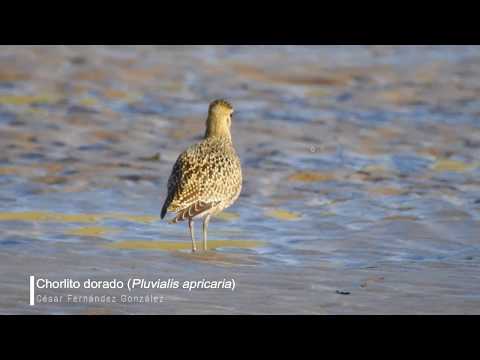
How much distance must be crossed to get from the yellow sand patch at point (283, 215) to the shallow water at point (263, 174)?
3cm

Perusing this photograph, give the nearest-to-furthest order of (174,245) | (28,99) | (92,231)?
(174,245) → (92,231) → (28,99)

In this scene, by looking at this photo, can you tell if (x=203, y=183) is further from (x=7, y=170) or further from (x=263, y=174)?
(x=7, y=170)

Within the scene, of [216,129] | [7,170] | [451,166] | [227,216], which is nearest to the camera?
[216,129]

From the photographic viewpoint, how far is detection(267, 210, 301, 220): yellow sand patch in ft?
38.7

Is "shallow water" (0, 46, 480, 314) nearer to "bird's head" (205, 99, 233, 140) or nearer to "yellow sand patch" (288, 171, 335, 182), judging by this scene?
"yellow sand patch" (288, 171, 335, 182)

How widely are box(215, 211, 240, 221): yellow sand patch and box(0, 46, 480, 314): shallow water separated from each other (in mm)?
→ 22

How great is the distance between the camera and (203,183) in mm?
10453

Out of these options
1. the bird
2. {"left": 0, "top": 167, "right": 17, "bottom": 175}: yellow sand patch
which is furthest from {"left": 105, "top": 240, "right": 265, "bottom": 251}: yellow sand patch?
{"left": 0, "top": 167, "right": 17, "bottom": 175}: yellow sand patch

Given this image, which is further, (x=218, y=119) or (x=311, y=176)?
(x=311, y=176)

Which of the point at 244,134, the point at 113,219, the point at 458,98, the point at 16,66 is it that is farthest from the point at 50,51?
the point at 113,219

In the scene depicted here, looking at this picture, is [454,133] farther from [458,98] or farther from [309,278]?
[309,278]

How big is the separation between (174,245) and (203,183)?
2.15 feet

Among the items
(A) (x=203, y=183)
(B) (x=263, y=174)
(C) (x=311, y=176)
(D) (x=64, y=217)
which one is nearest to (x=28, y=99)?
(B) (x=263, y=174)

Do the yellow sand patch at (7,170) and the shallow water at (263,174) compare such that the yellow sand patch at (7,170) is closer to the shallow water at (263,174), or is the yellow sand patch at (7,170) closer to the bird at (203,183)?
the shallow water at (263,174)
